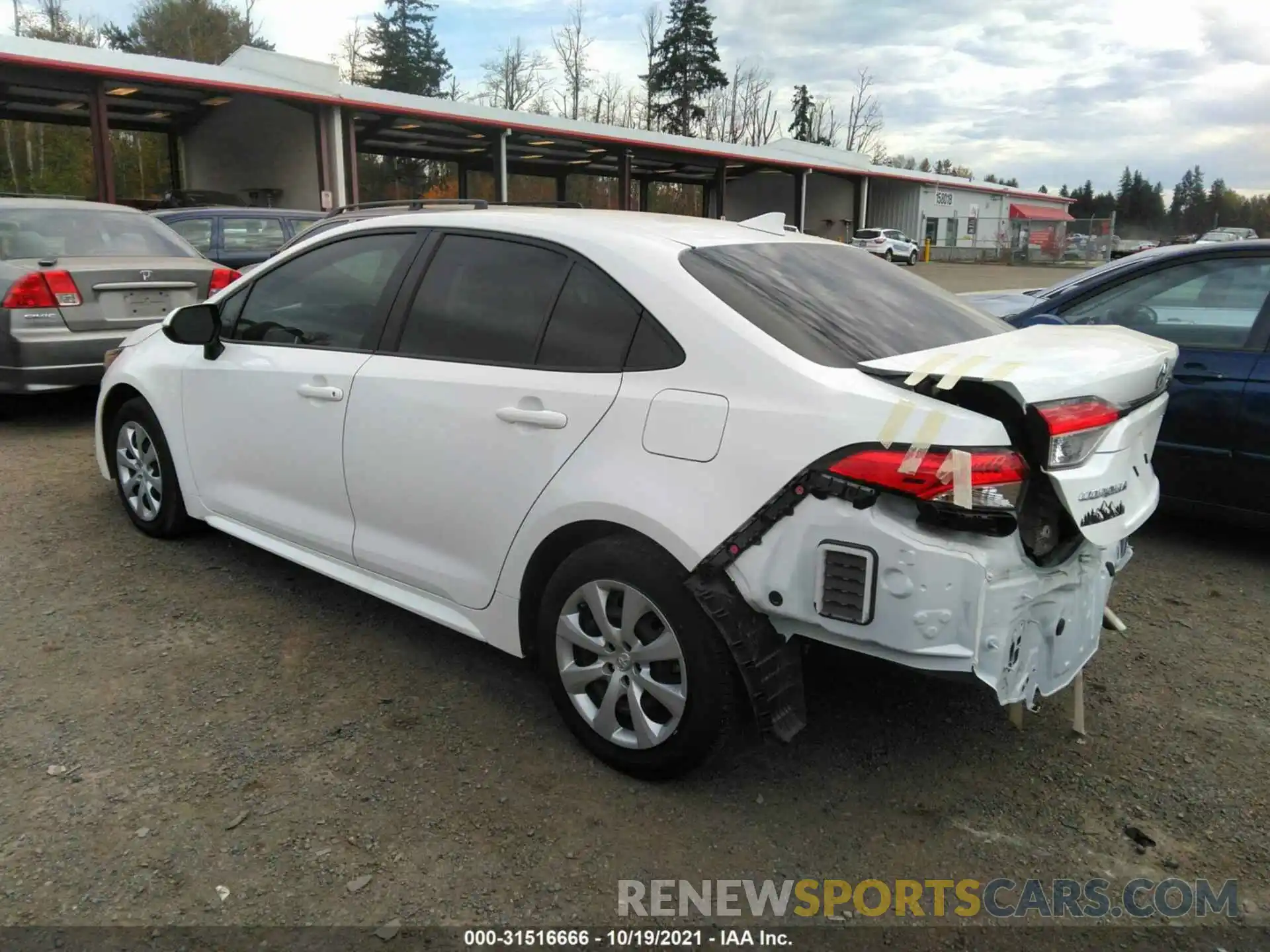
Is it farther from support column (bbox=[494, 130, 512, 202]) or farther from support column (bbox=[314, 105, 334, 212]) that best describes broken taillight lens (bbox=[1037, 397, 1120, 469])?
support column (bbox=[494, 130, 512, 202])

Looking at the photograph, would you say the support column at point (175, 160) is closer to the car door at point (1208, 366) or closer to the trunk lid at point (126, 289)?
the trunk lid at point (126, 289)

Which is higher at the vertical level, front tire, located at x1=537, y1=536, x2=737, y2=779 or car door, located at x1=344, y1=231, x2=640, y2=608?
car door, located at x1=344, y1=231, x2=640, y2=608

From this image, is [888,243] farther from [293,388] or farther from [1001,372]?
[1001,372]

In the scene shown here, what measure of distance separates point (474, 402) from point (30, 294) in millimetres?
5145

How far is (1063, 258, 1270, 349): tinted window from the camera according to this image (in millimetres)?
4637

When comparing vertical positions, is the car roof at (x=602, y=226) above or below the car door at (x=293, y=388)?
above

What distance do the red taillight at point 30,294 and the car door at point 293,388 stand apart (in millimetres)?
3207

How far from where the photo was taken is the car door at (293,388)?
11.5 feet

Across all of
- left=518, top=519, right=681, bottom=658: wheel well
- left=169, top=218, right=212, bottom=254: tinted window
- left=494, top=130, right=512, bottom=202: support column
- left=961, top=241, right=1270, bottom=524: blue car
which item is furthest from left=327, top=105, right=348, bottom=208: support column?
left=518, top=519, right=681, bottom=658: wheel well

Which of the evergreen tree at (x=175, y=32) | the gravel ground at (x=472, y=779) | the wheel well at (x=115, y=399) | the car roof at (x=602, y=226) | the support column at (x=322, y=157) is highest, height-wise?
the evergreen tree at (x=175, y=32)

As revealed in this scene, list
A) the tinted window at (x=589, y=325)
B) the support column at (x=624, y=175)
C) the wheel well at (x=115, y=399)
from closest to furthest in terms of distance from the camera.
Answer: the tinted window at (x=589, y=325) → the wheel well at (x=115, y=399) → the support column at (x=624, y=175)

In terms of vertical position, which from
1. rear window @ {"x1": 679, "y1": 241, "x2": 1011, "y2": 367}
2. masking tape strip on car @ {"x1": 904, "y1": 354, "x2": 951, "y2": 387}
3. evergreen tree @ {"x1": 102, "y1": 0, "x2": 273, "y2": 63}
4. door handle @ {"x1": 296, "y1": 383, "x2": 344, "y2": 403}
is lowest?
door handle @ {"x1": 296, "y1": 383, "x2": 344, "y2": 403}

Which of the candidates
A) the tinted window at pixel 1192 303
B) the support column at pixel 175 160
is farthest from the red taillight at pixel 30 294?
the support column at pixel 175 160

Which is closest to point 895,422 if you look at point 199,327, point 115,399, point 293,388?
point 293,388
